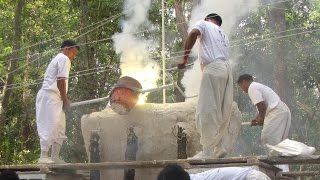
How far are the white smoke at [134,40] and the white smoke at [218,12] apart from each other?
1.62 m

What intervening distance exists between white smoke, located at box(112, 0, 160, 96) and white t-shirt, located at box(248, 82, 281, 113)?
6.07 m

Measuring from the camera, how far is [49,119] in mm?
7535

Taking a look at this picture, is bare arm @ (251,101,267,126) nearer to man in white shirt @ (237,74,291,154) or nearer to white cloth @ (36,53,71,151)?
man in white shirt @ (237,74,291,154)

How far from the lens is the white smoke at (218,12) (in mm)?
12043

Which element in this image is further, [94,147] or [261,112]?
[261,112]

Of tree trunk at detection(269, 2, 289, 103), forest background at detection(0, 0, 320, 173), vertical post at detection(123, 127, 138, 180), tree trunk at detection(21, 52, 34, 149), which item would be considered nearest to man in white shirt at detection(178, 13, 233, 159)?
vertical post at detection(123, 127, 138, 180)

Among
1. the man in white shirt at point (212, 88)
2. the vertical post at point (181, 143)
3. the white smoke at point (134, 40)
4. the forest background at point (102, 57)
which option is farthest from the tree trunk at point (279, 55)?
the man in white shirt at point (212, 88)

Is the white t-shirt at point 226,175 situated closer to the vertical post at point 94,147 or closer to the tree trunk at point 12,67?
the vertical post at point 94,147

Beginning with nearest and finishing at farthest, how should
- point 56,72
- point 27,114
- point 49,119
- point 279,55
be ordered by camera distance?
point 49,119 → point 56,72 → point 279,55 → point 27,114

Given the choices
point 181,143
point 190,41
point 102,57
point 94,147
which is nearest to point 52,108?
point 94,147

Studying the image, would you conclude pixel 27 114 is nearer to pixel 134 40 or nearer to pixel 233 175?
pixel 134 40

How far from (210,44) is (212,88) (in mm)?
559

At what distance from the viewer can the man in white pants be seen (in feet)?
24.7

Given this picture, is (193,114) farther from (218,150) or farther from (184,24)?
(184,24)
